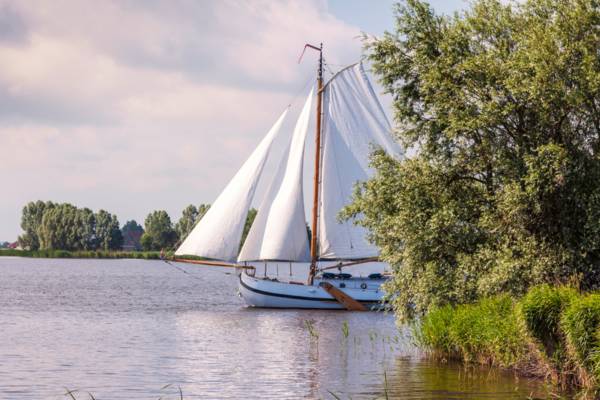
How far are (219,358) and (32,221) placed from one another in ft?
557

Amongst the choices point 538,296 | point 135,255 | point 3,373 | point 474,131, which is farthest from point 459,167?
point 135,255

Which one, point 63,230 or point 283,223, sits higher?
point 63,230

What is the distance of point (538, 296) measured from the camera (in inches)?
775

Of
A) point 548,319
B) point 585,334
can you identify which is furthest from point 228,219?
point 585,334

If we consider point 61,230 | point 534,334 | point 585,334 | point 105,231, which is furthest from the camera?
point 105,231

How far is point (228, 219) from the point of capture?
49.6 m

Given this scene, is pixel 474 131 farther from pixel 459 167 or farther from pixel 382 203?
pixel 382 203

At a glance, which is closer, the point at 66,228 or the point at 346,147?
the point at 346,147

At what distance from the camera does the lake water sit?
21875 mm

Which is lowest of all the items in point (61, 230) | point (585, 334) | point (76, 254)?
point (585, 334)

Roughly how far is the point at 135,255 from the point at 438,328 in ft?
470

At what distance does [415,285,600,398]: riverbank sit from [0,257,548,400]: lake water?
1.84ft

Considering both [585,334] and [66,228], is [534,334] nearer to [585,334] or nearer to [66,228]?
[585,334]

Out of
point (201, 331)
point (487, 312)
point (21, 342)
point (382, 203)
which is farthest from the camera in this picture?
point (201, 331)
